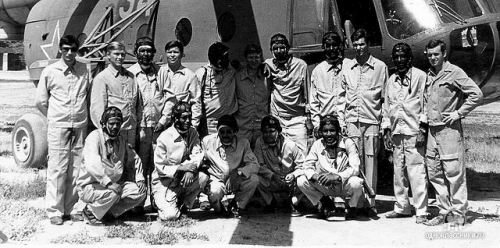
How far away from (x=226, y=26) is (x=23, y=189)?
3357mm

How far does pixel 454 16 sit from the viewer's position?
6309 mm

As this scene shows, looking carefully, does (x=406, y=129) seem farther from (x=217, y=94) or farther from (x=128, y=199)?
(x=128, y=199)

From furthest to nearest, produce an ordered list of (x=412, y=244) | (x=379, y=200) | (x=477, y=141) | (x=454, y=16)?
(x=477, y=141) → (x=379, y=200) → (x=454, y=16) → (x=412, y=244)

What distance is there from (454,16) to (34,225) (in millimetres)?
5028

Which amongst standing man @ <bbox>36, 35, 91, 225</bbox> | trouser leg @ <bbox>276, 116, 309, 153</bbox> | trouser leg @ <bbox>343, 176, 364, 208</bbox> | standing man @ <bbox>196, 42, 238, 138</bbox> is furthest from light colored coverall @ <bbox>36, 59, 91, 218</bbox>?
trouser leg @ <bbox>343, 176, 364, 208</bbox>

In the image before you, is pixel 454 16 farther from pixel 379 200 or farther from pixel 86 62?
pixel 86 62

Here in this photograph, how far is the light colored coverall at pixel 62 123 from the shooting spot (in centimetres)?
570

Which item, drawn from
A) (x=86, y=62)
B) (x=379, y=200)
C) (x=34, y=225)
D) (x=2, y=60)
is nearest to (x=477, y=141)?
(x=379, y=200)

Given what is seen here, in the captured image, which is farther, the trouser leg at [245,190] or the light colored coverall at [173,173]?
Result: the trouser leg at [245,190]

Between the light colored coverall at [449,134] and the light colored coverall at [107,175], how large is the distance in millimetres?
2953

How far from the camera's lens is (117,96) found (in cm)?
584

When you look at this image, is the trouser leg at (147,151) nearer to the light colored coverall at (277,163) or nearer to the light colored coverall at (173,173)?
the light colored coverall at (173,173)

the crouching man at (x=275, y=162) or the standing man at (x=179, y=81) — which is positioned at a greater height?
the standing man at (x=179, y=81)

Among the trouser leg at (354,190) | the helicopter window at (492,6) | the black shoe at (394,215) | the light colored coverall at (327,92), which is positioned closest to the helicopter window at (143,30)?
the light colored coverall at (327,92)
